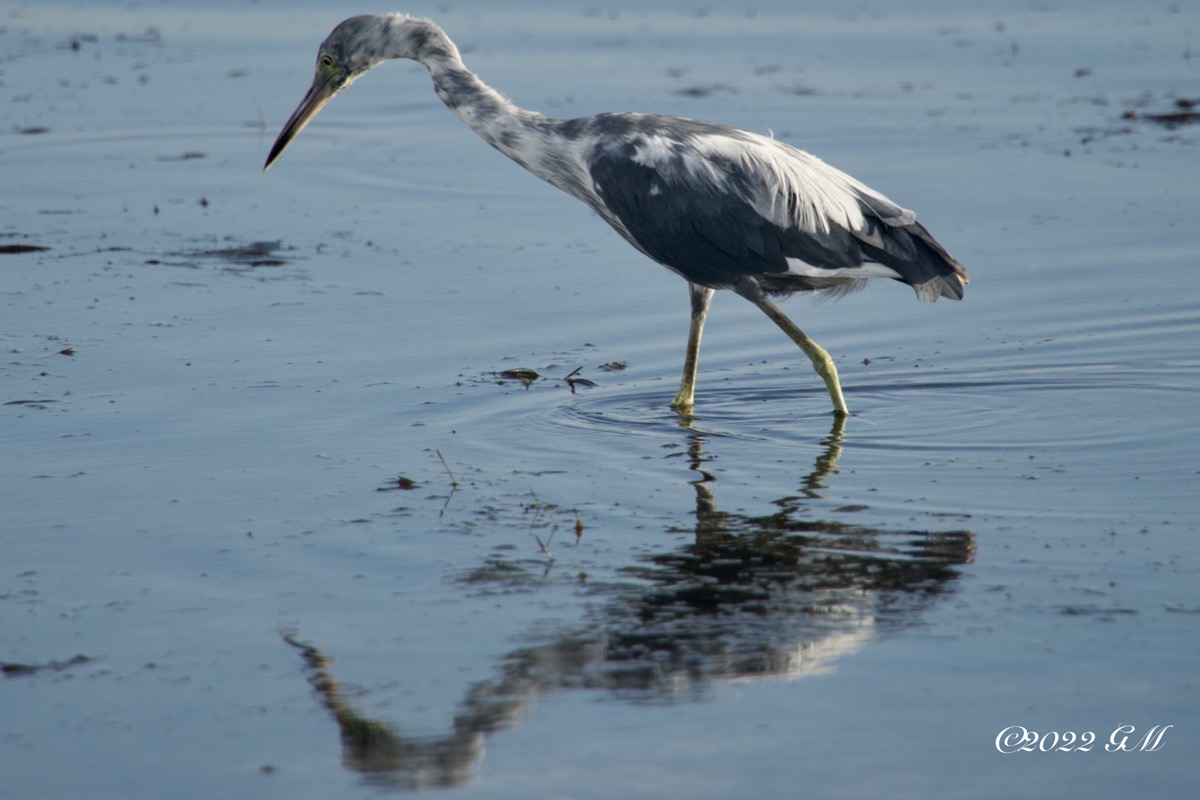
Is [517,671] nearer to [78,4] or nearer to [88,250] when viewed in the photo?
[88,250]

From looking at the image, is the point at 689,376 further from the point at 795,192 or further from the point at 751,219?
the point at 795,192

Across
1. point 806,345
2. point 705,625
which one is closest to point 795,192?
point 806,345

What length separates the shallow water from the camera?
4.44 m

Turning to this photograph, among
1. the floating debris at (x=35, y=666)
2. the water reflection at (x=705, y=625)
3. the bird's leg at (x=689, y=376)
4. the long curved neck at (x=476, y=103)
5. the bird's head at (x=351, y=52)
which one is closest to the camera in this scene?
the water reflection at (x=705, y=625)

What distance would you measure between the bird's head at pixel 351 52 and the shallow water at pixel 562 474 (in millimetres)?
1124

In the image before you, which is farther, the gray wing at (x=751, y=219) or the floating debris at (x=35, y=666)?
the gray wing at (x=751, y=219)

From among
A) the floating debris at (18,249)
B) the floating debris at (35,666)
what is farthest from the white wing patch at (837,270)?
the floating debris at (18,249)

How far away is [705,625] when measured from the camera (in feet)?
16.5

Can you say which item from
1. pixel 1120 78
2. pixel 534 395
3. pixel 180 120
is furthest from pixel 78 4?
pixel 534 395

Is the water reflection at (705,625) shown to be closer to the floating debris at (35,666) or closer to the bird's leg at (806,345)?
the floating debris at (35,666)

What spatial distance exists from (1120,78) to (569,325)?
7566 millimetres

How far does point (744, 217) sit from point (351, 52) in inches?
85.9

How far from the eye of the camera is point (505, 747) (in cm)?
436

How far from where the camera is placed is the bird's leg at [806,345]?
7.29 m
